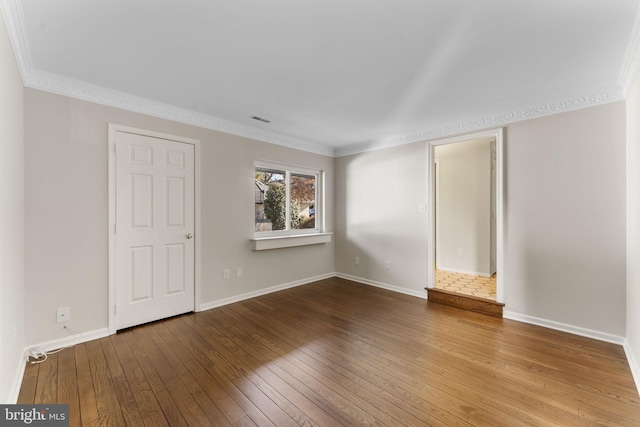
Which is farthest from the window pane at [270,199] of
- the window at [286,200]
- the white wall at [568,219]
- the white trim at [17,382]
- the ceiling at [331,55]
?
the white wall at [568,219]

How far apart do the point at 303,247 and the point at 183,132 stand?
2.43 metres

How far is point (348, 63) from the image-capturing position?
2.15 meters

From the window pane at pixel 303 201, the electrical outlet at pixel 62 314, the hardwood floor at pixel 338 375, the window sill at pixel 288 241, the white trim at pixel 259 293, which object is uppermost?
the window pane at pixel 303 201

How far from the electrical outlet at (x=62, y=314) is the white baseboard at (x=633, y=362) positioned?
4.49m

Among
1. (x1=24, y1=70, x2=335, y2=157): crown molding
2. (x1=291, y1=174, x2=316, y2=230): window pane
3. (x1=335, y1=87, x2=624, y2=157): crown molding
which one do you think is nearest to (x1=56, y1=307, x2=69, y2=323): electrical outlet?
(x1=24, y1=70, x2=335, y2=157): crown molding

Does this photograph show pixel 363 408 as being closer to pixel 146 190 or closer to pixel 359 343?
pixel 359 343

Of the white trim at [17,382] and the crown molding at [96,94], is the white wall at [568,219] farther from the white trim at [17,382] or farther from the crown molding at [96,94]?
the white trim at [17,382]

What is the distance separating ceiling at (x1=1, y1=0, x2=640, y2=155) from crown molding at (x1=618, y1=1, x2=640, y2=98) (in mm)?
15

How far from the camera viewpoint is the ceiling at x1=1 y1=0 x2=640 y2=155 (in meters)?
1.59

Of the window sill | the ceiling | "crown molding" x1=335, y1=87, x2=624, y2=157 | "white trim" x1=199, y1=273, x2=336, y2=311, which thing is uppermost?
the ceiling

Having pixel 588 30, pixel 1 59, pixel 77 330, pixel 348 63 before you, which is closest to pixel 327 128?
pixel 348 63

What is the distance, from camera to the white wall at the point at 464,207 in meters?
4.90

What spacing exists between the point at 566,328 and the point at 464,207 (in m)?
2.70

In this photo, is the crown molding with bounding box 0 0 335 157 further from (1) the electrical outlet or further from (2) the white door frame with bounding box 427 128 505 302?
(2) the white door frame with bounding box 427 128 505 302
